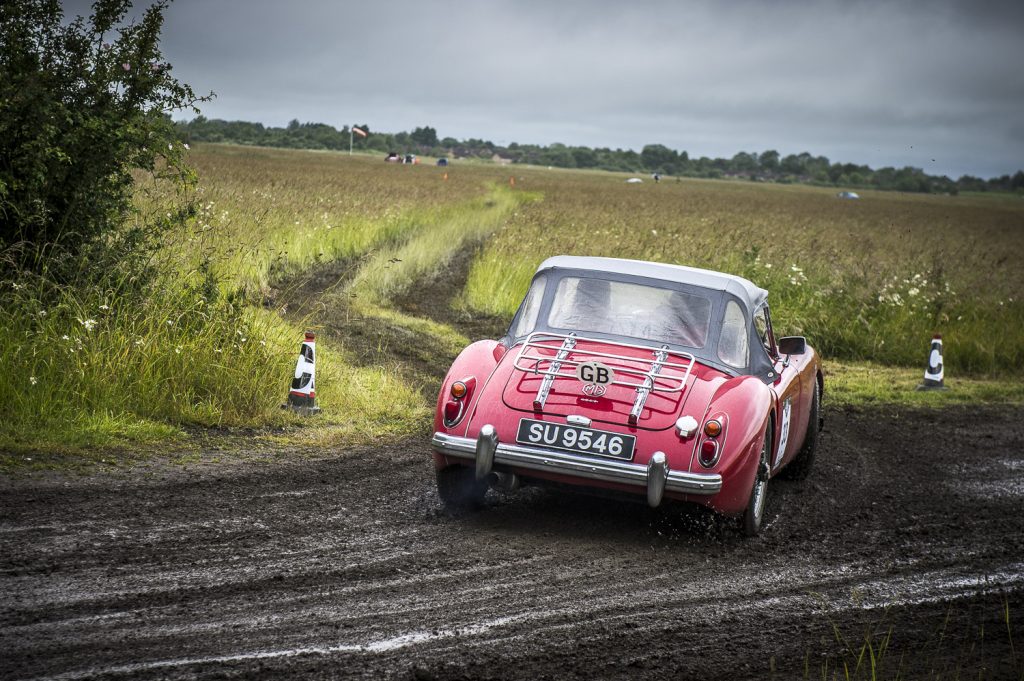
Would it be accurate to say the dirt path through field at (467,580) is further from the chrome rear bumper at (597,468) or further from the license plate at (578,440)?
the license plate at (578,440)

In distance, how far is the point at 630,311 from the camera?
7.25m

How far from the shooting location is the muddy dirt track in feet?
14.3

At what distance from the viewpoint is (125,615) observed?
4.56 m

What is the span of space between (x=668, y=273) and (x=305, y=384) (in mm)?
3550

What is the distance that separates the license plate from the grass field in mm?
2831

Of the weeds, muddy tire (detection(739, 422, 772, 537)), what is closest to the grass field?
muddy tire (detection(739, 422, 772, 537))

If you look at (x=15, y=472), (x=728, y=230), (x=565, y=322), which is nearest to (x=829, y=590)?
(x=565, y=322)

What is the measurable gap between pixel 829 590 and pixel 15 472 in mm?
4965

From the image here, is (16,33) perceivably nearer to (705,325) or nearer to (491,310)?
(705,325)

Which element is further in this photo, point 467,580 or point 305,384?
point 305,384

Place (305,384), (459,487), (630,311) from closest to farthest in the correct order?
(459,487)
(630,311)
(305,384)

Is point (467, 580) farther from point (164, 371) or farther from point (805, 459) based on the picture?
point (164, 371)

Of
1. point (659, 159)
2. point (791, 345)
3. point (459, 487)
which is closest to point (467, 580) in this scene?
point (459, 487)

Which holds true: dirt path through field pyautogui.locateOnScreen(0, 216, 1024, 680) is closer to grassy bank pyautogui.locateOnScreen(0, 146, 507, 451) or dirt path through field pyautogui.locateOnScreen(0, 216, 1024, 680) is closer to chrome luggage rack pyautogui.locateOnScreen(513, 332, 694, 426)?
chrome luggage rack pyautogui.locateOnScreen(513, 332, 694, 426)
